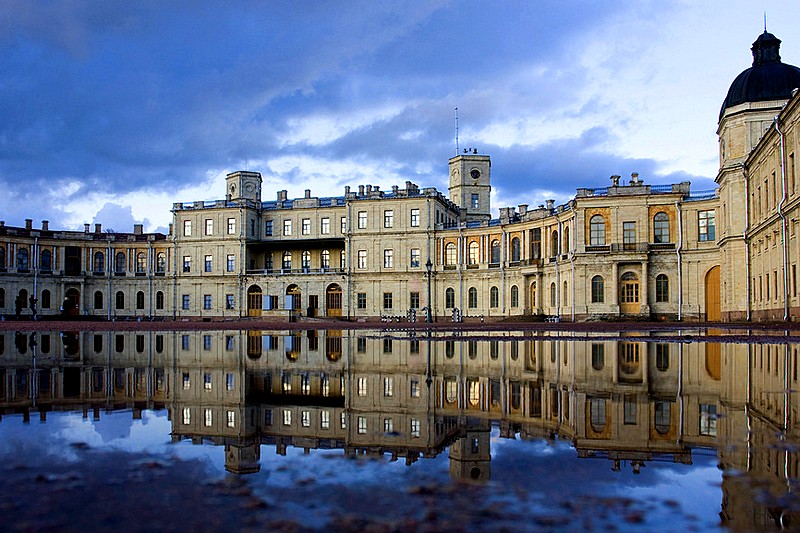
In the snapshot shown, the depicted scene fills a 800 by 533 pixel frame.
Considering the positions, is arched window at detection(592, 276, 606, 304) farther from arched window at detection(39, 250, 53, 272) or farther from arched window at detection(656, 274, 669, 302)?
arched window at detection(39, 250, 53, 272)

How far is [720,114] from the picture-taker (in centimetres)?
4222

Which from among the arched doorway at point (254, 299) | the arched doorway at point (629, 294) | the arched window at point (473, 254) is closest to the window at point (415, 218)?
the arched window at point (473, 254)

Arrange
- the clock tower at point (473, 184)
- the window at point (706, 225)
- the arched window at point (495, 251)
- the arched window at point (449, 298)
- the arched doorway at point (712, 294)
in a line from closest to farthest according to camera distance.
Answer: the arched doorway at point (712, 294)
the window at point (706, 225)
the arched window at point (495, 251)
the arched window at point (449, 298)
the clock tower at point (473, 184)

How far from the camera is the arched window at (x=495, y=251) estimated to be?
194 ft

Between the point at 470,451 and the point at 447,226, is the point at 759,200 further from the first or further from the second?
the point at 470,451

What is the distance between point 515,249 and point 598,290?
11.3 metres

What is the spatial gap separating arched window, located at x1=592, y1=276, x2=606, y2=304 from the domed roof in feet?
44.6

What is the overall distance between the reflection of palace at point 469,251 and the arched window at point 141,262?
119 mm

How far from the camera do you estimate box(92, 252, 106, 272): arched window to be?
72.6 metres

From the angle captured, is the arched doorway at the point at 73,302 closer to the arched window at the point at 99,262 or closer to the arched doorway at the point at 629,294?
the arched window at the point at 99,262

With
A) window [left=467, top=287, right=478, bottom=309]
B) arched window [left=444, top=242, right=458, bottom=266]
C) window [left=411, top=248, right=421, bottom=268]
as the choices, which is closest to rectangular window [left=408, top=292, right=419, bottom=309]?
window [left=411, top=248, right=421, bottom=268]

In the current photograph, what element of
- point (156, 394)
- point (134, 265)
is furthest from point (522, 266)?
point (156, 394)

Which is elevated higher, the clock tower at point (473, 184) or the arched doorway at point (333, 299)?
the clock tower at point (473, 184)

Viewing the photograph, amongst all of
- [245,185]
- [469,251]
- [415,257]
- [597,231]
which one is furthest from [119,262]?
[597,231]
